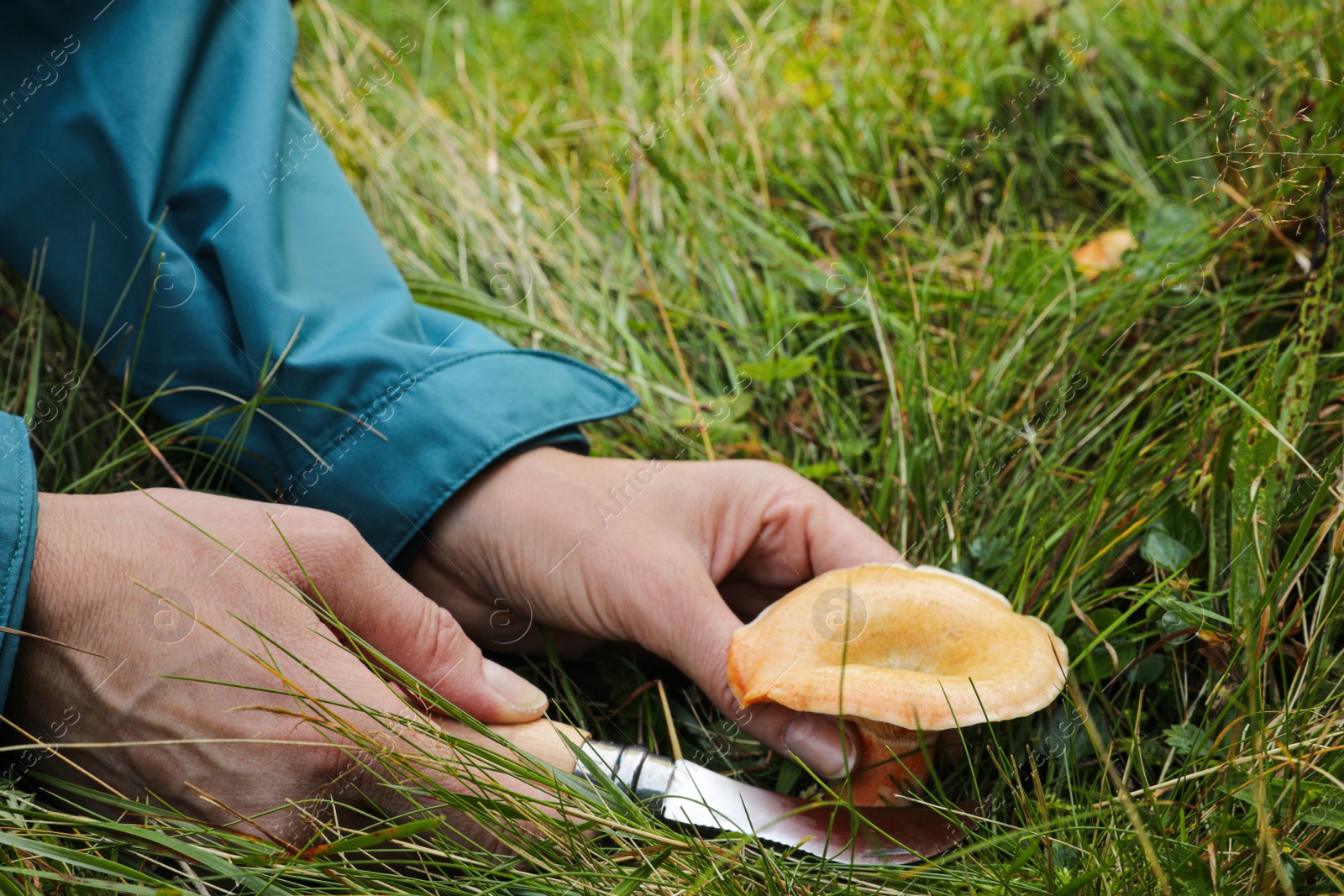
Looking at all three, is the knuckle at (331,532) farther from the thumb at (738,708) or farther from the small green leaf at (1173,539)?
the small green leaf at (1173,539)

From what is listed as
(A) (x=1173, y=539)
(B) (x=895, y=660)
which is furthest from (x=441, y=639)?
(A) (x=1173, y=539)

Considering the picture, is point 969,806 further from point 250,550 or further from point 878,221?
point 878,221

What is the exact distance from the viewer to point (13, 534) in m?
1.28

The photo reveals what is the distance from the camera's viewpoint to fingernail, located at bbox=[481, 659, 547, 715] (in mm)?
1525

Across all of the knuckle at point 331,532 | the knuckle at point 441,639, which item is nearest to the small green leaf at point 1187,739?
the knuckle at point 441,639

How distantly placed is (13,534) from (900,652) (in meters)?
1.40

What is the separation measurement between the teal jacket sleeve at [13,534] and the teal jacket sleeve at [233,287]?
1.47 ft

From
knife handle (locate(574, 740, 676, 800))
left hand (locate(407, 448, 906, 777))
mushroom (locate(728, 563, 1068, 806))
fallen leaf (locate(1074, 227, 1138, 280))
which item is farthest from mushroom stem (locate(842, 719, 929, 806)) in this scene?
fallen leaf (locate(1074, 227, 1138, 280))

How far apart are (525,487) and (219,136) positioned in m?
1.05

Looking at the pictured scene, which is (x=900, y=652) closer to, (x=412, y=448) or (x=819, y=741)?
(x=819, y=741)

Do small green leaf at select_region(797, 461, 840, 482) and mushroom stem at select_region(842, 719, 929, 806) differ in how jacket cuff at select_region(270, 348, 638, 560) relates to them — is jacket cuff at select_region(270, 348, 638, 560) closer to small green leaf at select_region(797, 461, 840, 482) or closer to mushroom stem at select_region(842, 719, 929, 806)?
small green leaf at select_region(797, 461, 840, 482)

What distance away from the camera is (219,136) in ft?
6.38

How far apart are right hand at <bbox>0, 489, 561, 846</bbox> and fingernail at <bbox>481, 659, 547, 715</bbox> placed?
0.64ft

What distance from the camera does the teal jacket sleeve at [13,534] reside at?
1.26 m
